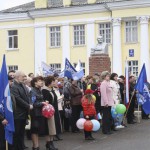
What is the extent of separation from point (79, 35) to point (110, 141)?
88.6ft

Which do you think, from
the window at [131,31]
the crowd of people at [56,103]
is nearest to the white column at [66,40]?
the window at [131,31]

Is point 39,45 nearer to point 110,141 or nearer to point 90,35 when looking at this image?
point 90,35

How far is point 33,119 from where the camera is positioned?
36.8ft

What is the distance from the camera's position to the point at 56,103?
12125mm

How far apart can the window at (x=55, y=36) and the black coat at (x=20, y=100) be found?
2969 centimetres

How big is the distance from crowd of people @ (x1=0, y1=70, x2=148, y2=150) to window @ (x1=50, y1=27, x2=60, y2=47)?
22164 mm

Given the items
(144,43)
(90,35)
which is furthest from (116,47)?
(90,35)

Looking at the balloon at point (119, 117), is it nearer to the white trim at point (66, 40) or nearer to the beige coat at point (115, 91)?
the beige coat at point (115, 91)

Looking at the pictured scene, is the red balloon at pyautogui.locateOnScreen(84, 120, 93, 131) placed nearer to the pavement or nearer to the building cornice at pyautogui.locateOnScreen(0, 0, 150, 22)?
the pavement

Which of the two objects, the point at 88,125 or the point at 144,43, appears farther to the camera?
the point at 144,43

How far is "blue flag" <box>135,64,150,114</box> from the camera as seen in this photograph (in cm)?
1724

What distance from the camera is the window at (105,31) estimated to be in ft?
126

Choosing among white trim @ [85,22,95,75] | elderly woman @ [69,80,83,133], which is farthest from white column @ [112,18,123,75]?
elderly woman @ [69,80,83,133]

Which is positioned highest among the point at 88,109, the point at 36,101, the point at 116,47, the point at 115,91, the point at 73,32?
the point at 73,32
